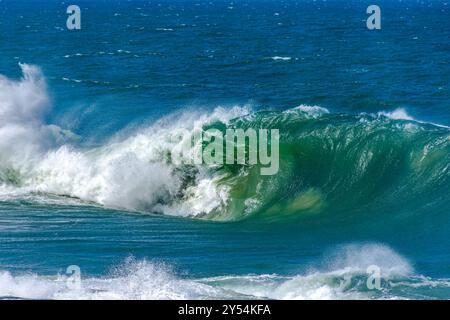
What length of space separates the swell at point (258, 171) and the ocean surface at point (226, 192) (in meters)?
0.05

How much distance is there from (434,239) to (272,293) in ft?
19.0

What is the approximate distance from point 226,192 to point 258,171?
135cm

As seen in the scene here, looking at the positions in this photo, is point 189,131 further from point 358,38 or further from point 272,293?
point 358,38

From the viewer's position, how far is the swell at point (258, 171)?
21281 millimetres

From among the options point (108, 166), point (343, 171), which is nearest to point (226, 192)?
point (343, 171)

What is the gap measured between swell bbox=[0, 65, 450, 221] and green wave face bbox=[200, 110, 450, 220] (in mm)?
27

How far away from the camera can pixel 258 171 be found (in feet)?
74.7

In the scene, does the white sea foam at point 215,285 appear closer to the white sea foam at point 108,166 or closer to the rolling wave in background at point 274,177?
the rolling wave in background at point 274,177

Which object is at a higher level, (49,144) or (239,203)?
(49,144)

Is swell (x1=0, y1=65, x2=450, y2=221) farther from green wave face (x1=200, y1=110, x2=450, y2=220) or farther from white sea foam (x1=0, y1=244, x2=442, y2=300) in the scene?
white sea foam (x1=0, y1=244, x2=442, y2=300)

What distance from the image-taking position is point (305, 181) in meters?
22.3

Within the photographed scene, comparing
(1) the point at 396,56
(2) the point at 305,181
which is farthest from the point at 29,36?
(2) the point at 305,181

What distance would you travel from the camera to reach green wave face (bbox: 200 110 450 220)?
68.7 feet

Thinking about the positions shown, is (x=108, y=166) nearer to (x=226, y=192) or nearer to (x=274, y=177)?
(x=226, y=192)
